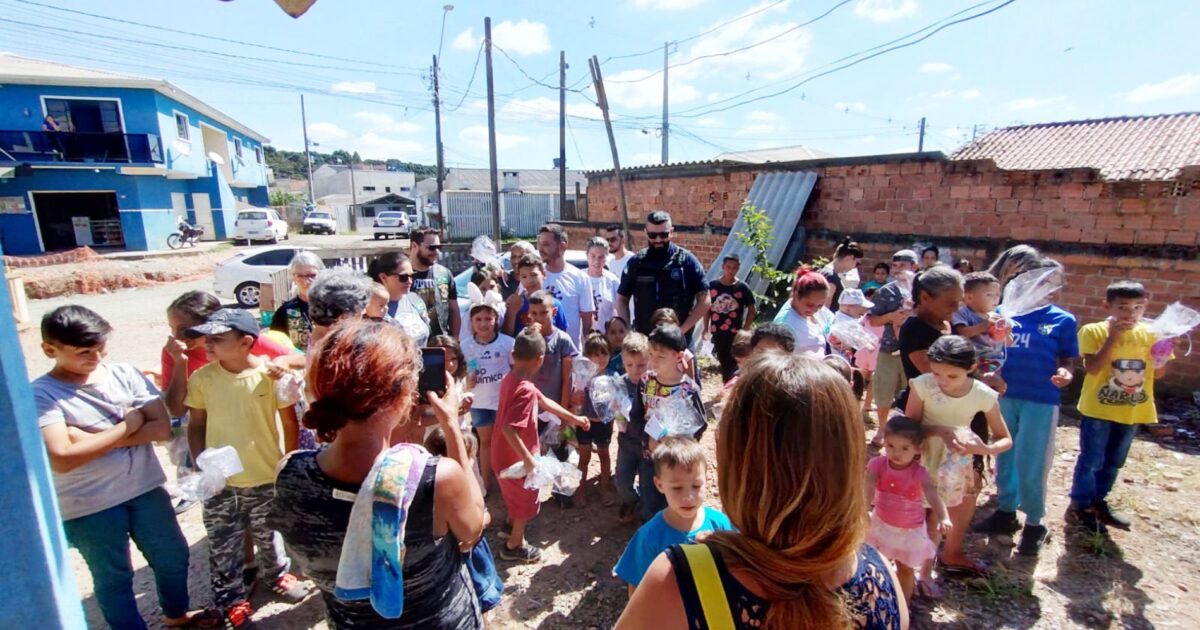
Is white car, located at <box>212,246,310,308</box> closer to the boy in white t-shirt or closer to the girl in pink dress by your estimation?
the boy in white t-shirt

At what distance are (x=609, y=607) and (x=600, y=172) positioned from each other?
10.9 meters

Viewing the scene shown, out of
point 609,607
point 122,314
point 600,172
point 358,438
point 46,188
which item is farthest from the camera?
point 46,188

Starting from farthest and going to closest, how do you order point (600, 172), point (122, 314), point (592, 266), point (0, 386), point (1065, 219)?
point (600, 172) < point (122, 314) < point (1065, 219) < point (592, 266) < point (0, 386)

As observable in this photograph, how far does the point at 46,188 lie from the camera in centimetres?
1956

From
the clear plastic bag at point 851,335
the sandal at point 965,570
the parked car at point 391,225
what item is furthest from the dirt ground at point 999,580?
the parked car at point 391,225

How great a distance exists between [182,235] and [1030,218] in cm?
2664

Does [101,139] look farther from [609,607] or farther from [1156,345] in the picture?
[1156,345]

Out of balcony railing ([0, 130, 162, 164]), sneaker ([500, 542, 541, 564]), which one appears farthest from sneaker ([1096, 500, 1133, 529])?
balcony railing ([0, 130, 162, 164])

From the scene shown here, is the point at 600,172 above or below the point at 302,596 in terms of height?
above

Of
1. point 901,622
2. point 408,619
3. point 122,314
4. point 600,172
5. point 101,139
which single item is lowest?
point 122,314

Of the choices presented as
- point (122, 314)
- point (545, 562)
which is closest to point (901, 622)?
point (545, 562)

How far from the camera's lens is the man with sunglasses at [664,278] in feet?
13.7

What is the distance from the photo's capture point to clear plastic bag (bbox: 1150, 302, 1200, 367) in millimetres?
3146

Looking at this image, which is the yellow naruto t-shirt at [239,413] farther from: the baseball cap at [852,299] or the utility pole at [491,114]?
the utility pole at [491,114]
